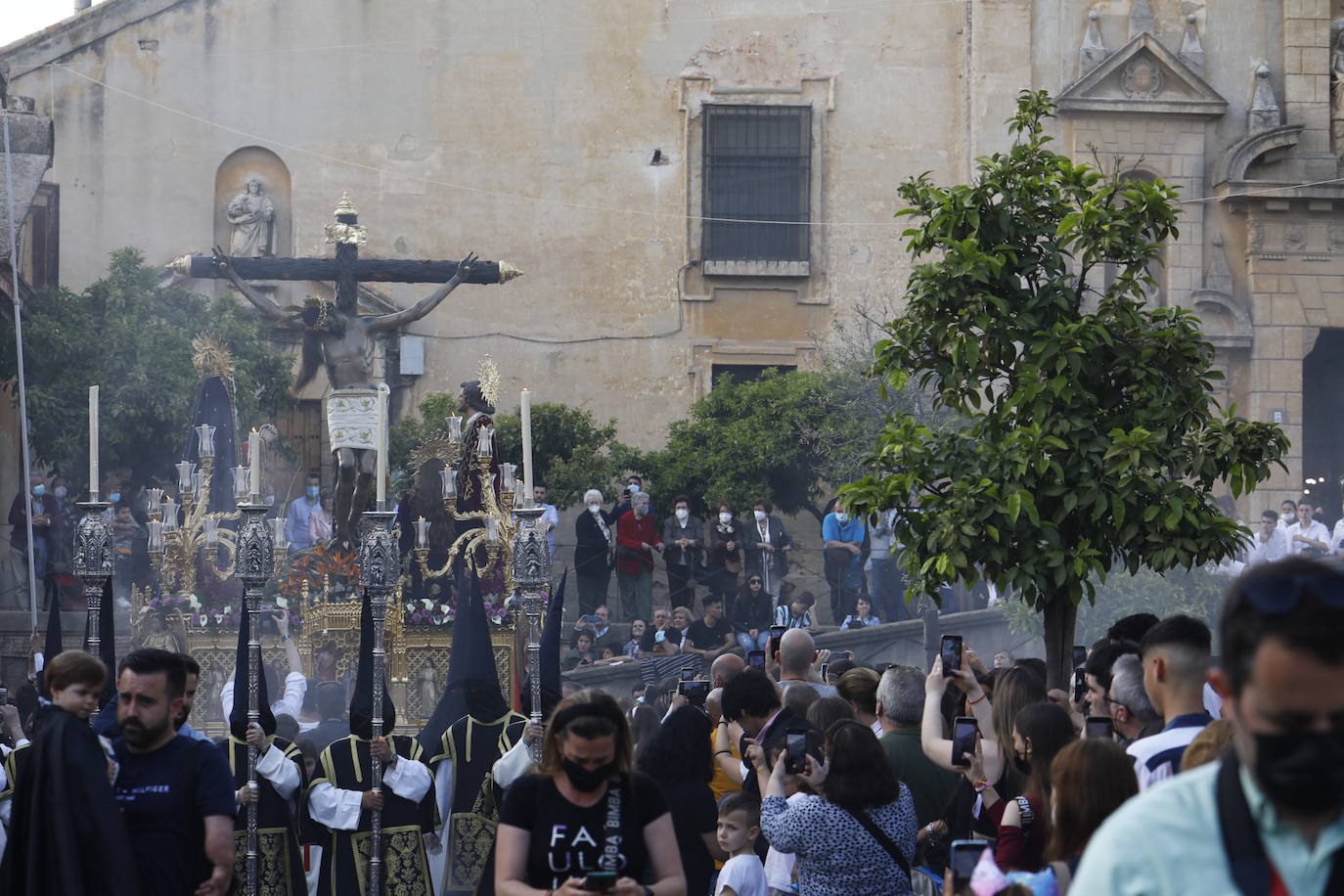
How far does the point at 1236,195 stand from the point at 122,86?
1515cm

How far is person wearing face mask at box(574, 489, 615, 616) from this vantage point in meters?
19.3

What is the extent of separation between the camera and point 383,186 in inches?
1009

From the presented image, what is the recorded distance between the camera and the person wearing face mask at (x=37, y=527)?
58.0 feet

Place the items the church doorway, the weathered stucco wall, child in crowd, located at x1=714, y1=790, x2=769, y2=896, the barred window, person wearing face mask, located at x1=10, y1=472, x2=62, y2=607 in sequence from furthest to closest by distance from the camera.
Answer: the barred window → the church doorway → the weathered stucco wall → person wearing face mask, located at x1=10, y1=472, x2=62, y2=607 → child in crowd, located at x1=714, y1=790, x2=769, y2=896

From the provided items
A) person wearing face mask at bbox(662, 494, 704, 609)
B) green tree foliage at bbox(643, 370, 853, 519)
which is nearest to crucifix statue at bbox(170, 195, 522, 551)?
person wearing face mask at bbox(662, 494, 704, 609)

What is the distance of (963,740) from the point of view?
5.68 metres

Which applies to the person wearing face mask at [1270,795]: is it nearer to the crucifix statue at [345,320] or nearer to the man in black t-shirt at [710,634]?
the crucifix statue at [345,320]

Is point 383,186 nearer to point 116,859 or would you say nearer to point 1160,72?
point 1160,72

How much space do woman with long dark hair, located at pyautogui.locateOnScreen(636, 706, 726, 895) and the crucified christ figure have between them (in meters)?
5.08

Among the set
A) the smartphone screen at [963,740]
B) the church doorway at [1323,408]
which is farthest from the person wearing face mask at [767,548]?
the smartphone screen at [963,740]

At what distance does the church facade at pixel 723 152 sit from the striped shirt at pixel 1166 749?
69.4 feet

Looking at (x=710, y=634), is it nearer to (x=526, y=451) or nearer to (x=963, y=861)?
(x=526, y=451)

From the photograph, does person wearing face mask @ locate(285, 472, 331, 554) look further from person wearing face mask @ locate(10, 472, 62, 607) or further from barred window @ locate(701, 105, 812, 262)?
barred window @ locate(701, 105, 812, 262)

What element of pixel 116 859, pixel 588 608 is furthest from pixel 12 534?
pixel 116 859
